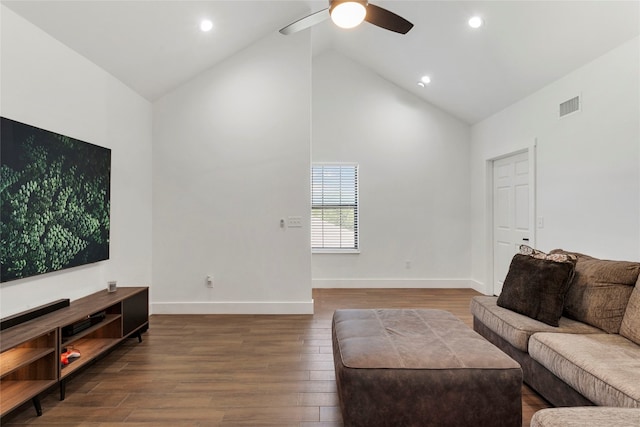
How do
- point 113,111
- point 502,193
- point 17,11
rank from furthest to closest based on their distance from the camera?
point 502,193
point 113,111
point 17,11

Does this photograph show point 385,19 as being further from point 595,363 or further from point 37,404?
point 37,404

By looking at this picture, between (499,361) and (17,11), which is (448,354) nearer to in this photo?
(499,361)

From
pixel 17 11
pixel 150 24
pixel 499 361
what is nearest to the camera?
pixel 499 361

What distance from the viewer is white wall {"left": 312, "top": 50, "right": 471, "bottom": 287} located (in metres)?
5.92

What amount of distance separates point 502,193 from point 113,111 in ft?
16.7

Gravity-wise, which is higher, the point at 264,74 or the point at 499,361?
the point at 264,74

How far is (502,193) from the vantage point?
5059 mm

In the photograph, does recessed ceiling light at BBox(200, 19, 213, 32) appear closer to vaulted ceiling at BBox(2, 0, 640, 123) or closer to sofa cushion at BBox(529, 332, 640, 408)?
vaulted ceiling at BBox(2, 0, 640, 123)

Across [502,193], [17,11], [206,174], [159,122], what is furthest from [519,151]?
[17,11]

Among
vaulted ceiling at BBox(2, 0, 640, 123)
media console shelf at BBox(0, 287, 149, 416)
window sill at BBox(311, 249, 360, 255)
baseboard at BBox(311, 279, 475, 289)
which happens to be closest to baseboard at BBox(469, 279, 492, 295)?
baseboard at BBox(311, 279, 475, 289)

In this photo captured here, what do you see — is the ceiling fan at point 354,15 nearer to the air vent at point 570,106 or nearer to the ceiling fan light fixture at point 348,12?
the ceiling fan light fixture at point 348,12

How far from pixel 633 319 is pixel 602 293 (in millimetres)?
263

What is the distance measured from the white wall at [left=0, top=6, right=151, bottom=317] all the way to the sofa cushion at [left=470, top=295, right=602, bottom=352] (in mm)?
3524

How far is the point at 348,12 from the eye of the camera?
2270 mm
